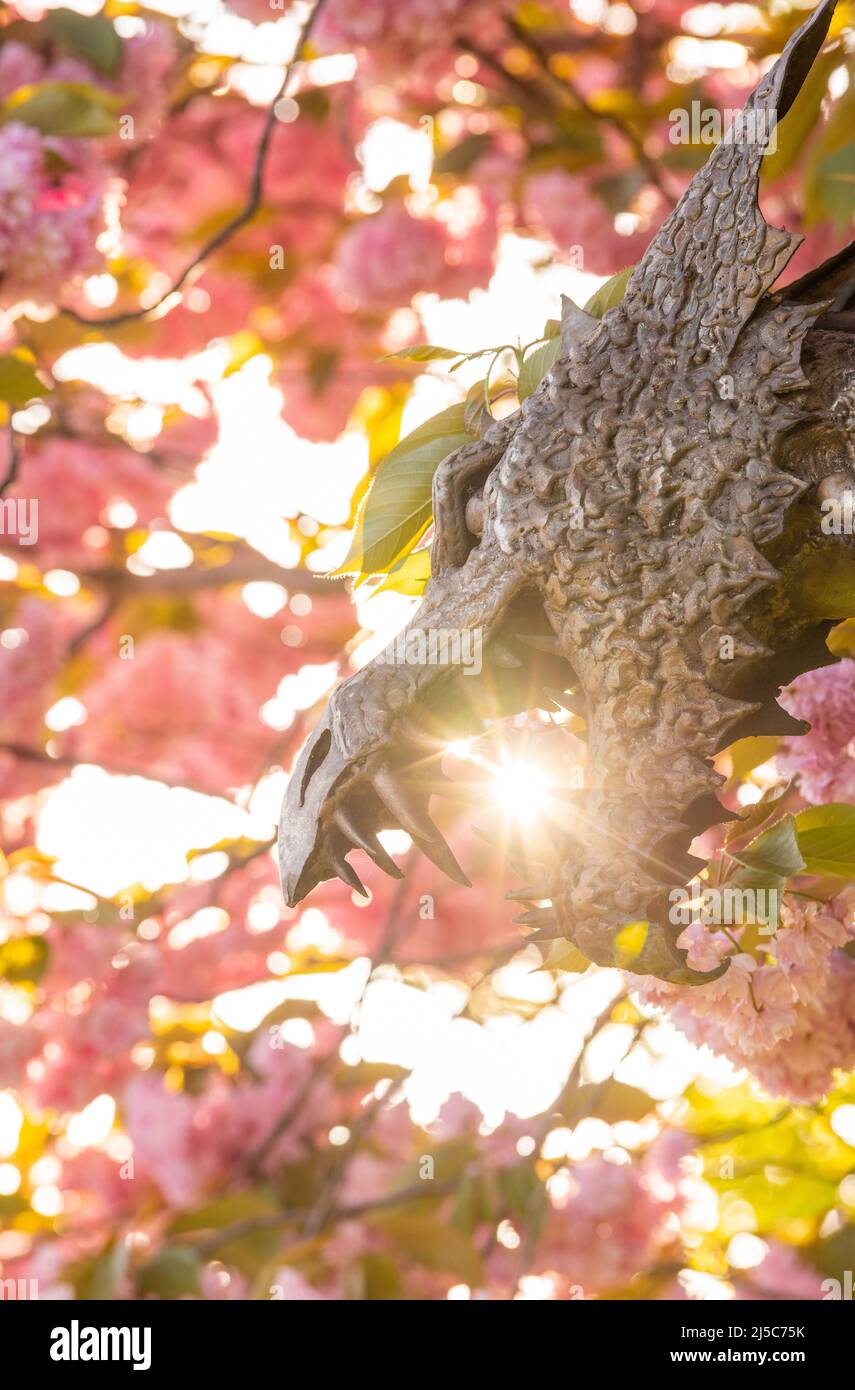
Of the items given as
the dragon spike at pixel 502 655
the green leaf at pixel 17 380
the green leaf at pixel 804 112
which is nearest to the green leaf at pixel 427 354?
the dragon spike at pixel 502 655

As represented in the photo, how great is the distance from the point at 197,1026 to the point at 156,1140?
19 cm

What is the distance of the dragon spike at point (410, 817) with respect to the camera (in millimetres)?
520

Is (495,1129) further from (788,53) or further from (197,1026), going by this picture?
(788,53)

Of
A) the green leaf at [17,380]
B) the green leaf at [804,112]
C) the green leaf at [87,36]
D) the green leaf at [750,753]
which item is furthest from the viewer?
the green leaf at [87,36]

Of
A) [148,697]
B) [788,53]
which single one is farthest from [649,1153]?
[788,53]

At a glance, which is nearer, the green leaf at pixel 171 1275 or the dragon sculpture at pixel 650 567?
the dragon sculpture at pixel 650 567

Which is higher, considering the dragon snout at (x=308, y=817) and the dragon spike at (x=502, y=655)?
the dragon spike at (x=502, y=655)

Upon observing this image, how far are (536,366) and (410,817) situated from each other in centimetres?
25

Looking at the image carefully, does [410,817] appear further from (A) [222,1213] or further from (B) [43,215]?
(A) [222,1213]

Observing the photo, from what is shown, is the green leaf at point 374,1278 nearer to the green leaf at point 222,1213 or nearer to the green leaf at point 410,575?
the green leaf at point 222,1213

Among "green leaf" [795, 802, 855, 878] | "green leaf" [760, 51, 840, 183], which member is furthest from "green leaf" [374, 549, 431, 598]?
"green leaf" [760, 51, 840, 183]

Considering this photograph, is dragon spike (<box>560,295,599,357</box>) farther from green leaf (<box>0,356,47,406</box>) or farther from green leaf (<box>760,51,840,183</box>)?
green leaf (<box>0,356,47,406</box>)

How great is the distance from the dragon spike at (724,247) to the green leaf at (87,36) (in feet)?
3.93

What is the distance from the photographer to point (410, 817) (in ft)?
1.71
